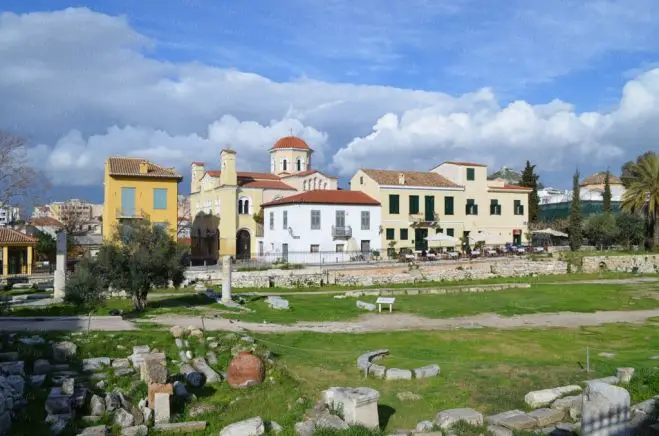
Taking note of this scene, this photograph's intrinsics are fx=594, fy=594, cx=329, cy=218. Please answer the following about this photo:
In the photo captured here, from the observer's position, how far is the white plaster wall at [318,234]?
54.0m

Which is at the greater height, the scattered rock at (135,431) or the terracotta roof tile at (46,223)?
the terracotta roof tile at (46,223)

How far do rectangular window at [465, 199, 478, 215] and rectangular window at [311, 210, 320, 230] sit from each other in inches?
684

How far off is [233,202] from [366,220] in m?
13.3

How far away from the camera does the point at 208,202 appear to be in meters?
63.2

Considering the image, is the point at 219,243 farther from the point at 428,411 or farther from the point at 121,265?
the point at 428,411

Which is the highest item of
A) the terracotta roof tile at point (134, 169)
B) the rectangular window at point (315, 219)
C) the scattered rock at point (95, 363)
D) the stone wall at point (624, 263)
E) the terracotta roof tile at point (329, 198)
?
the terracotta roof tile at point (134, 169)

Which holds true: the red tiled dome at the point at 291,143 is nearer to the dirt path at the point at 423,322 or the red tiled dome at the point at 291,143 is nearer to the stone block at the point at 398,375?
the dirt path at the point at 423,322

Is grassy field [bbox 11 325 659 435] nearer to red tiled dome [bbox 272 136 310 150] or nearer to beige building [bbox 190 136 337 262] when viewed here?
beige building [bbox 190 136 337 262]

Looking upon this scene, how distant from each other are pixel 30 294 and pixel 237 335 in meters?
17.9

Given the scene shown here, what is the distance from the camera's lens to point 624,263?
Answer: 57062 mm

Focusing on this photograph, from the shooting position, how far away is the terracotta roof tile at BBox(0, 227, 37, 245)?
148ft

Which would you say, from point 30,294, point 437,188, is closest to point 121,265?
point 30,294

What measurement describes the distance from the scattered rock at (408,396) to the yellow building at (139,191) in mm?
37765

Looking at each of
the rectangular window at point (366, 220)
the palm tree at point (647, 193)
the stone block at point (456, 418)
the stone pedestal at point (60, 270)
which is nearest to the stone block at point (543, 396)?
the stone block at point (456, 418)
